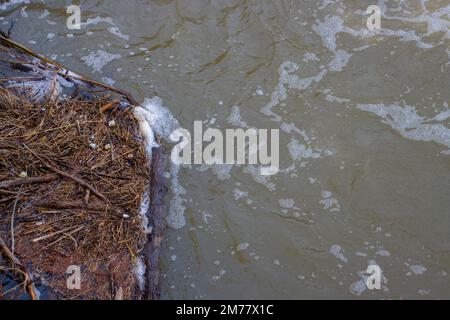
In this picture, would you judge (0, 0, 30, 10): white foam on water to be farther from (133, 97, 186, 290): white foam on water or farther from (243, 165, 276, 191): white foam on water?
(243, 165, 276, 191): white foam on water

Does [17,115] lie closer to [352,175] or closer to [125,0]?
[125,0]

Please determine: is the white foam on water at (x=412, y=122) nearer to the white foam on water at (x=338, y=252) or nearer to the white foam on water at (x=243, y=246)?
the white foam on water at (x=338, y=252)

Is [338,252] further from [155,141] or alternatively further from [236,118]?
[155,141]

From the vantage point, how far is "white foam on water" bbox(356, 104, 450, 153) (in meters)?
3.42

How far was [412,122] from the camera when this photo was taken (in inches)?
138

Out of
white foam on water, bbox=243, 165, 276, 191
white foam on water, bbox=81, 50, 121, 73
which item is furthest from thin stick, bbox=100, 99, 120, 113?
white foam on water, bbox=243, 165, 276, 191

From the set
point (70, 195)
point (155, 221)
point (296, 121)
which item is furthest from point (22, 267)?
point (296, 121)

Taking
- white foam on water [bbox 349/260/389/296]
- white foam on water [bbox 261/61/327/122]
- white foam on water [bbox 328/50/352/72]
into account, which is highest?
white foam on water [bbox 328/50/352/72]

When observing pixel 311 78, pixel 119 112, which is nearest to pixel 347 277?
pixel 311 78

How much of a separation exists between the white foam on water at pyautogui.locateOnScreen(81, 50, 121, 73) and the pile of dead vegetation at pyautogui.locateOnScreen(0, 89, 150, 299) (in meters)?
0.55

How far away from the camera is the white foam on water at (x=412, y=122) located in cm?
342

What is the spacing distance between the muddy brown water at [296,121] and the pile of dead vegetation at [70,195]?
349 mm

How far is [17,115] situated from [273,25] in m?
2.30

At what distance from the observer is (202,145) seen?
347 cm
